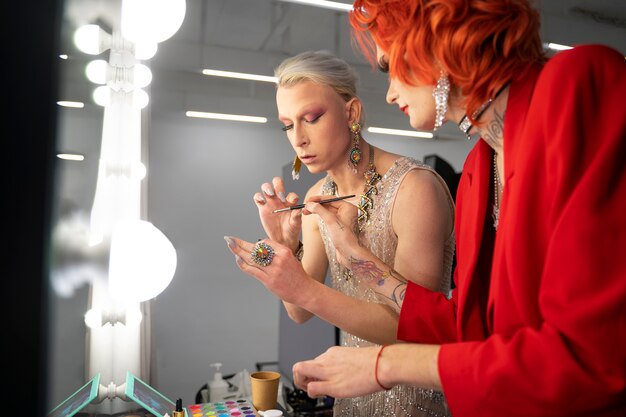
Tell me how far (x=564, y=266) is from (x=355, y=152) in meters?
0.77

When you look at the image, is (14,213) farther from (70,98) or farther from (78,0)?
(78,0)

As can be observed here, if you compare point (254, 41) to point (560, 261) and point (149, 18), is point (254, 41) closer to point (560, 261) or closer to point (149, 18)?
point (149, 18)

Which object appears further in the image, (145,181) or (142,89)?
(145,181)

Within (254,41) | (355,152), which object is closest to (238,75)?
(254,41)

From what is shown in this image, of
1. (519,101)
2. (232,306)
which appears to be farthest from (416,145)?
(519,101)

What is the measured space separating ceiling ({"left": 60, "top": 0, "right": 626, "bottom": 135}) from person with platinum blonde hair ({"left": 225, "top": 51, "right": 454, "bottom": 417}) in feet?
10.2

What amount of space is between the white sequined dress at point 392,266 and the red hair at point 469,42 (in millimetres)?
434

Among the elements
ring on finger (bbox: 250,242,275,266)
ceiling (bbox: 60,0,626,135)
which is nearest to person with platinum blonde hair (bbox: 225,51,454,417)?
ring on finger (bbox: 250,242,275,266)

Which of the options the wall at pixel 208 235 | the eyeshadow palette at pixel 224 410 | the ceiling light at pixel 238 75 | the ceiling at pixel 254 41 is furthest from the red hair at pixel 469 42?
the ceiling light at pixel 238 75

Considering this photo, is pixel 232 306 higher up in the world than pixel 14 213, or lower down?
lower down

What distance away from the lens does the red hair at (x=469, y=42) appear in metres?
0.72

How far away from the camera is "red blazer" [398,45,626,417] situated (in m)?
0.55

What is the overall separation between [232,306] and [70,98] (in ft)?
12.4

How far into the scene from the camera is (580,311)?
55cm
